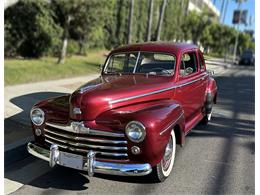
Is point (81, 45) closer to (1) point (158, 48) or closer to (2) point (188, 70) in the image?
(1) point (158, 48)

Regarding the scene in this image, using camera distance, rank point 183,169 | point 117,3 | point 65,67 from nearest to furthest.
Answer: point 183,169
point 65,67
point 117,3

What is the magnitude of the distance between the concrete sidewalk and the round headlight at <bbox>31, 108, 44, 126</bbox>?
34.4 inches

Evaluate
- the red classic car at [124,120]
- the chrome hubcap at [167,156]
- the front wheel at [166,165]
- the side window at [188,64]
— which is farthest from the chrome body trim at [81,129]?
the side window at [188,64]

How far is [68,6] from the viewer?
15.5m

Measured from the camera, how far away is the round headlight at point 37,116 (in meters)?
4.70

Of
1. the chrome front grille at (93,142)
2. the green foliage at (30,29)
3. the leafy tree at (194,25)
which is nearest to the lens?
the chrome front grille at (93,142)

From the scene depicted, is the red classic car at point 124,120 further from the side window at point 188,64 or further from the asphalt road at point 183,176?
the asphalt road at point 183,176

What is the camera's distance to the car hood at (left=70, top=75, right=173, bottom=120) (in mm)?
4367

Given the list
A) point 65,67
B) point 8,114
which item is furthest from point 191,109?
point 65,67

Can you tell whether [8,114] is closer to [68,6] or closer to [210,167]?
[210,167]

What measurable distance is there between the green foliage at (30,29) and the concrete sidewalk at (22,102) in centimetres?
477

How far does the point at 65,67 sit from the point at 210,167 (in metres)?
10.9

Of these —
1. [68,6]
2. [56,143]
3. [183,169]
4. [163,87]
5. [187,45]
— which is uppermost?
[68,6]

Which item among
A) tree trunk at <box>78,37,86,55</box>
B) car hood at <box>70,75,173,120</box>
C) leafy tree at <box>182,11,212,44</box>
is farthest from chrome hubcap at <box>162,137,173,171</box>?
leafy tree at <box>182,11,212,44</box>
